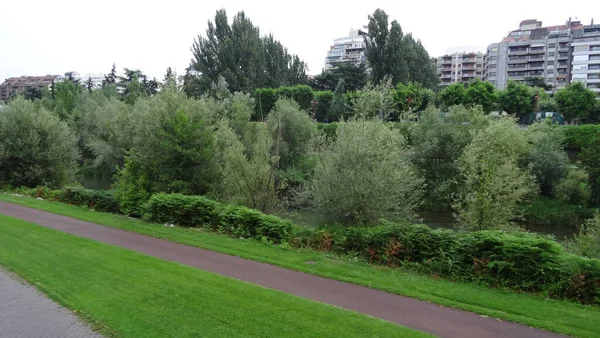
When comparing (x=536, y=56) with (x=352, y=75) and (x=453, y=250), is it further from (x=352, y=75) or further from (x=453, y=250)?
(x=453, y=250)

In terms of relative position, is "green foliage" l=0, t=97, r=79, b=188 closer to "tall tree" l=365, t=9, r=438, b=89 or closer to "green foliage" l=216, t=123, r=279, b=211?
"green foliage" l=216, t=123, r=279, b=211

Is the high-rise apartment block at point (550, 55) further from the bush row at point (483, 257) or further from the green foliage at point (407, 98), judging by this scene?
the bush row at point (483, 257)

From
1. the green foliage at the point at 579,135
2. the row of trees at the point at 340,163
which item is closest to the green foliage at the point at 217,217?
the row of trees at the point at 340,163

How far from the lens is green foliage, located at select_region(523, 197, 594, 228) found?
3077 centimetres

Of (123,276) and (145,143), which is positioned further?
(145,143)

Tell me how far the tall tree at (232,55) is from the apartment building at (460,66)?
271ft

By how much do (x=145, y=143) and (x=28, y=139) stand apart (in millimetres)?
13009

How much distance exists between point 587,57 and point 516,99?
205 ft

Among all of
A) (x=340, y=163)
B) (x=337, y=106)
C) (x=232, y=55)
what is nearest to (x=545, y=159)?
(x=340, y=163)

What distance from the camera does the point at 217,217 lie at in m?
15.4

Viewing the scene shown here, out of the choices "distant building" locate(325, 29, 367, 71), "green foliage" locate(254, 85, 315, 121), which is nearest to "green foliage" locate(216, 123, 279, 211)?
"green foliage" locate(254, 85, 315, 121)

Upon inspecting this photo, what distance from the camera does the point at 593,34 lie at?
3821 inches

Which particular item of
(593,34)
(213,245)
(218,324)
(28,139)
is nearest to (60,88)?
(28,139)

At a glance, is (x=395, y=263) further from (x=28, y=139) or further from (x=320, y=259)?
(x=28, y=139)
